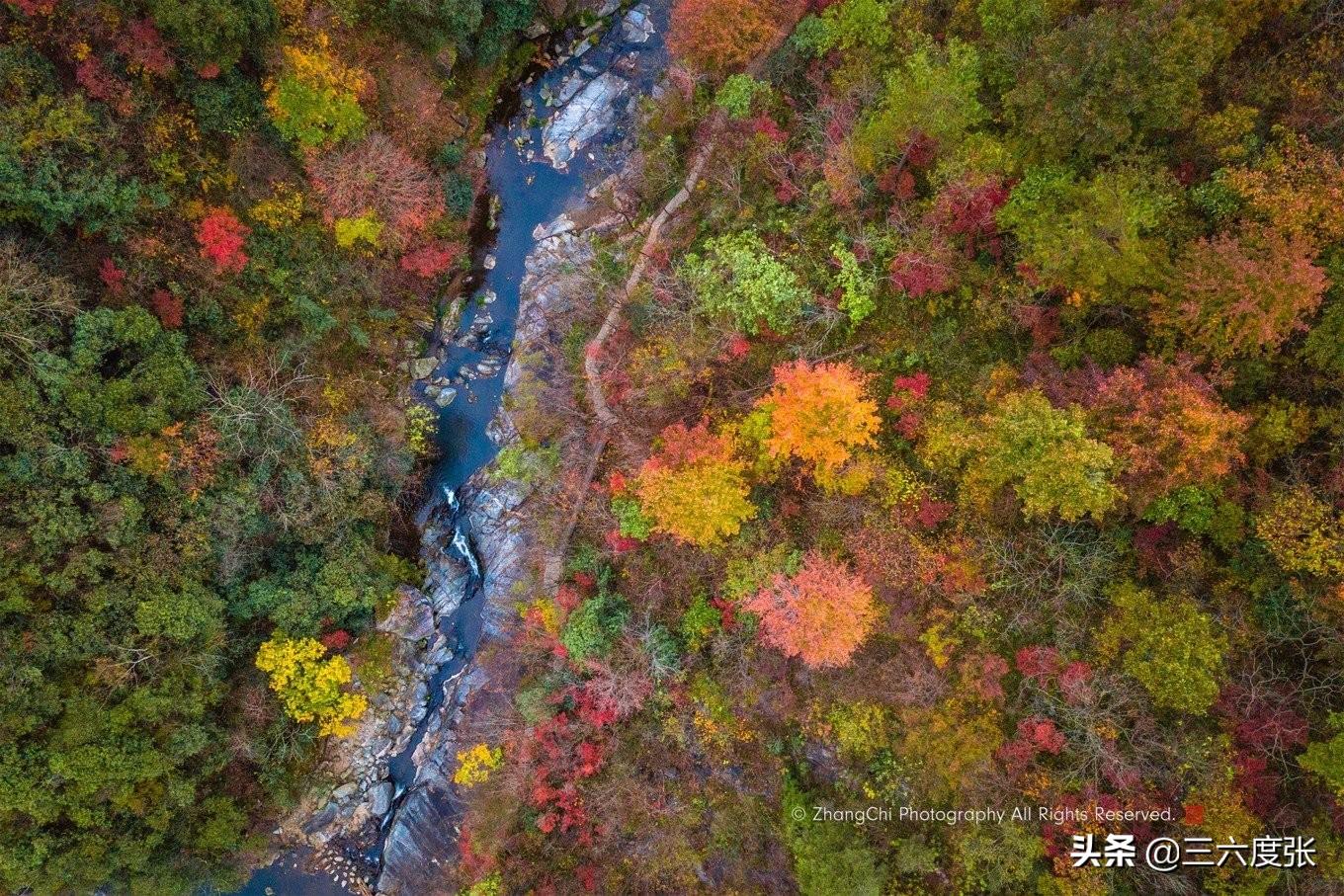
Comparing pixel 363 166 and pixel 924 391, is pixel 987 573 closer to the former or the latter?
pixel 924 391

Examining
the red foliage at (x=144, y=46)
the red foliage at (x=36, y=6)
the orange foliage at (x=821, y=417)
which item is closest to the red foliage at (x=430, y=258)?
the red foliage at (x=144, y=46)

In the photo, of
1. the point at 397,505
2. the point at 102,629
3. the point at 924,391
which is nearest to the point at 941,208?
the point at 924,391

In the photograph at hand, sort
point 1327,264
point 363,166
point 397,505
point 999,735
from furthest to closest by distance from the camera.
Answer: point 397,505
point 363,166
point 999,735
point 1327,264

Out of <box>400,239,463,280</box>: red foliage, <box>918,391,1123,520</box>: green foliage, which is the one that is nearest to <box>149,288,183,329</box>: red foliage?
<box>400,239,463,280</box>: red foliage

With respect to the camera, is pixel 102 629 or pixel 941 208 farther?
pixel 102 629

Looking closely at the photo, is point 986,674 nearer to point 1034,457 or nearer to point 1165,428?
point 1034,457

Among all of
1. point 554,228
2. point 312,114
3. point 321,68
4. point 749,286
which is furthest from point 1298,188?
point 312,114
